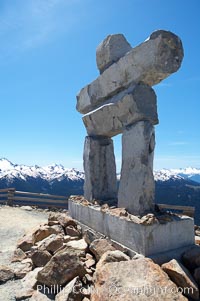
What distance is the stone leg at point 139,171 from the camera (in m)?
4.73

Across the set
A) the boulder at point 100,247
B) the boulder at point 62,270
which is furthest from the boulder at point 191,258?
the boulder at point 62,270

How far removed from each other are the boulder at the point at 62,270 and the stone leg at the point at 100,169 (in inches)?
87.5

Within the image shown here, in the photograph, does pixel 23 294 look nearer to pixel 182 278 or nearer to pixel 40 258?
pixel 40 258

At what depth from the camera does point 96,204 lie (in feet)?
19.3

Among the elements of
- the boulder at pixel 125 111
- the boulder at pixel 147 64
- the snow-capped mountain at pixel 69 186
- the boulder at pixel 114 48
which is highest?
the boulder at pixel 114 48

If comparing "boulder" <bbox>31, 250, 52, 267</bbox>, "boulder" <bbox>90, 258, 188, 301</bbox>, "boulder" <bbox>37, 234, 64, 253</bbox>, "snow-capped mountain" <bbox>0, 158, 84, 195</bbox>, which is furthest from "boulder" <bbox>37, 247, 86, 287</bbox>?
"snow-capped mountain" <bbox>0, 158, 84, 195</bbox>

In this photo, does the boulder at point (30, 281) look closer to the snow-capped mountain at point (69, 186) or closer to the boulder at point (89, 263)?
the boulder at point (89, 263)

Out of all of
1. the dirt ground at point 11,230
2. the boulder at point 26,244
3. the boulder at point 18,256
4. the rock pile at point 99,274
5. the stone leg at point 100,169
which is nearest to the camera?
the rock pile at point 99,274

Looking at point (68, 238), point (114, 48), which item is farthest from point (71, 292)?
point (114, 48)

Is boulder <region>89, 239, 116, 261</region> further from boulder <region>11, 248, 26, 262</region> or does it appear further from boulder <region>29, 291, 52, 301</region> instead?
boulder <region>11, 248, 26, 262</region>

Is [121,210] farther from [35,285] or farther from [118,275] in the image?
[35,285]

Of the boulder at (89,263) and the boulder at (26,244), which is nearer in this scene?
the boulder at (89,263)

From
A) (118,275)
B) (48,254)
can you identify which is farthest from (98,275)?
(48,254)

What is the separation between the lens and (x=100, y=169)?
21.3 ft
